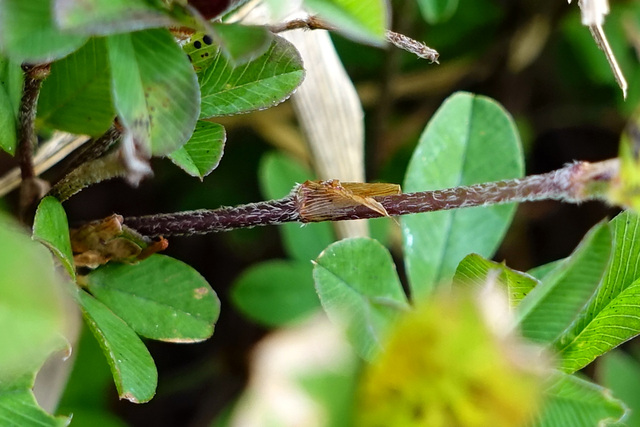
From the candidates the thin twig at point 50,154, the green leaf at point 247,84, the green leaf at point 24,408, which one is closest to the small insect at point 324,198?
the green leaf at point 247,84

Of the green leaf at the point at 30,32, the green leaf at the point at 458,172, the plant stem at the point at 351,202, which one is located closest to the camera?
the green leaf at the point at 30,32

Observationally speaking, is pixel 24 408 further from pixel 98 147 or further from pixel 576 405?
pixel 576 405

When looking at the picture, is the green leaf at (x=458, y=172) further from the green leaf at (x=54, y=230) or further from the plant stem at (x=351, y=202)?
the green leaf at (x=54, y=230)

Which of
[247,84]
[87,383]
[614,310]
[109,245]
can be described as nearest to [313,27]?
[247,84]

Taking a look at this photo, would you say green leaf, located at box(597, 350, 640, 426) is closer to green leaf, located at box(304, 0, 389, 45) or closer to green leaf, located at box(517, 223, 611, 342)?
green leaf, located at box(517, 223, 611, 342)

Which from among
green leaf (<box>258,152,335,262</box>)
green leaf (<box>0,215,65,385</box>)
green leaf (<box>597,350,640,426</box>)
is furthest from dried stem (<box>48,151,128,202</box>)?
green leaf (<box>597,350,640,426</box>)

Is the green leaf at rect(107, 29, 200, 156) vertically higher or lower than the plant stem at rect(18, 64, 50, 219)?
higher
